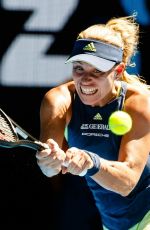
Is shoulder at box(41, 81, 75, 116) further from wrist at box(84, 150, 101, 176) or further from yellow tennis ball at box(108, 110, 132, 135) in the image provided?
wrist at box(84, 150, 101, 176)

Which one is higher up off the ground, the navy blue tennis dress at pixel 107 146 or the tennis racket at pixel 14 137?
the tennis racket at pixel 14 137

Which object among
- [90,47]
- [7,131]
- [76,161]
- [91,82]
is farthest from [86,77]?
[76,161]

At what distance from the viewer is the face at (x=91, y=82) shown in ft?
11.0

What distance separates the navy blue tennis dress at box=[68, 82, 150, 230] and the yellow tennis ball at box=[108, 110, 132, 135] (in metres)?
0.28

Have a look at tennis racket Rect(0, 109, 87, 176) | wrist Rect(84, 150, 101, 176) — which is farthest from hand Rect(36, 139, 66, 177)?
wrist Rect(84, 150, 101, 176)

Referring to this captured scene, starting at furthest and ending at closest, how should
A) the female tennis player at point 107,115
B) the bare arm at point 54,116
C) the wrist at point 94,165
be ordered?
the bare arm at point 54,116 < the female tennis player at point 107,115 < the wrist at point 94,165

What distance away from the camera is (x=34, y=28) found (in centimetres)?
464

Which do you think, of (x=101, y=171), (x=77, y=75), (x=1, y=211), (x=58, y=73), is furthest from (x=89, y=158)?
(x=1, y=211)

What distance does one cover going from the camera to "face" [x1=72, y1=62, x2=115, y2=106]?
3.37m

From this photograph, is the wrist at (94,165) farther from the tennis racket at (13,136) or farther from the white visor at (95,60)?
the white visor at (95,60)

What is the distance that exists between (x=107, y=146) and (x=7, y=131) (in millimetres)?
573

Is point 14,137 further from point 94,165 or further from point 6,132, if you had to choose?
point 94,165

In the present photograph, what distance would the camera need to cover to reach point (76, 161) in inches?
112

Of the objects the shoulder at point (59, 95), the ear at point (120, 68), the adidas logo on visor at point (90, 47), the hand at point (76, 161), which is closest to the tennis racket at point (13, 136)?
the hand at point (76, 161)
